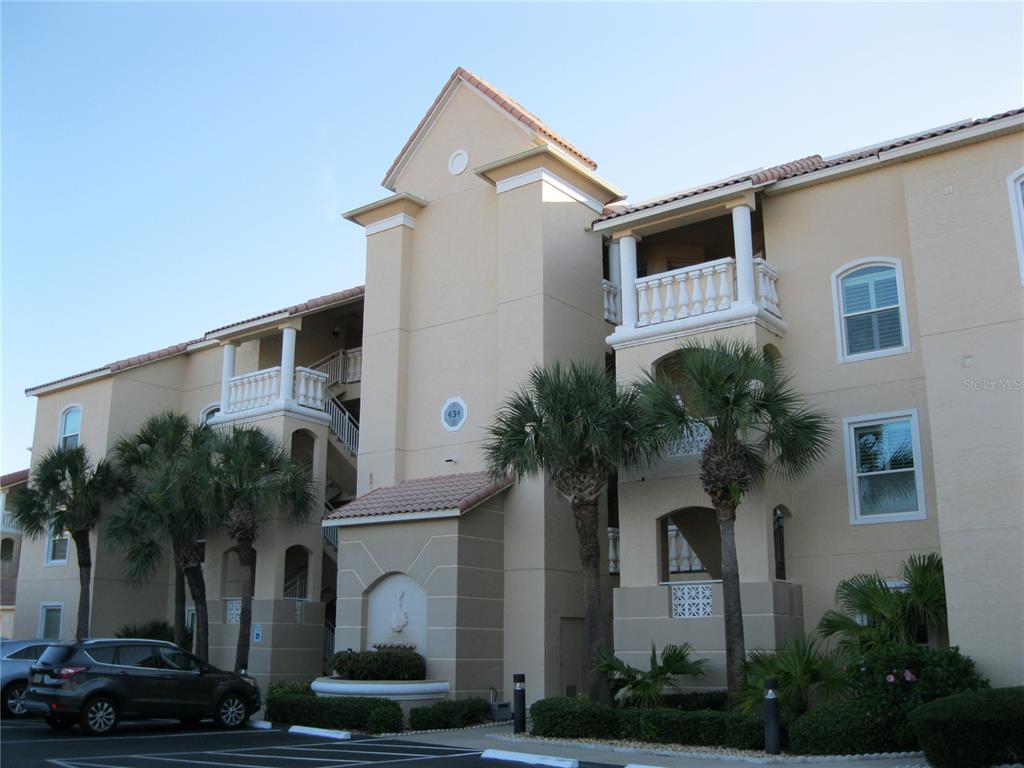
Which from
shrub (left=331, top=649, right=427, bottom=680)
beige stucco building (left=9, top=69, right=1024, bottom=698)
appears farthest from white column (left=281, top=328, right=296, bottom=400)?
shrub (left=331, top=649, right=427, bottom=680)

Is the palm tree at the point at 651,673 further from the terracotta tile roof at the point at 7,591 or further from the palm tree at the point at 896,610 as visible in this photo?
the terracotta tile roof at the point at 7,591

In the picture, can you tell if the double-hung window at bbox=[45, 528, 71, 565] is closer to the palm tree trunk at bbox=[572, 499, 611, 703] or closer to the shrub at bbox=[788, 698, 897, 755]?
the palm tree trunk at bbox=[572, 499, 611, 703]

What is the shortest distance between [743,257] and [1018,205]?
16.7 ft

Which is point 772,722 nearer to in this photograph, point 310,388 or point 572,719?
point 572,719

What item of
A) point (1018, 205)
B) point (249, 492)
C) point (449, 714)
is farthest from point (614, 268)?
point (449, 714)

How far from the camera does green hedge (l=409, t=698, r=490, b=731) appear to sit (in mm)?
18594

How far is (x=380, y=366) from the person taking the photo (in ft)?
82.7

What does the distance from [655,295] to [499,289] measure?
13.3ft

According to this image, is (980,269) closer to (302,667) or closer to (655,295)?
(655,295)

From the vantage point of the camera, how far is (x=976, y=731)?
38.2ft

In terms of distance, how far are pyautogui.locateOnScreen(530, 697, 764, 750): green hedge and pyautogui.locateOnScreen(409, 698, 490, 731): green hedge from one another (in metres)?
2.43

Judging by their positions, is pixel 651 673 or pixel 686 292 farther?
pixel 686 292

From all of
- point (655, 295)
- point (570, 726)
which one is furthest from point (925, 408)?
point (570, 726)

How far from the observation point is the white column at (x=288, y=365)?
87.4 ft
